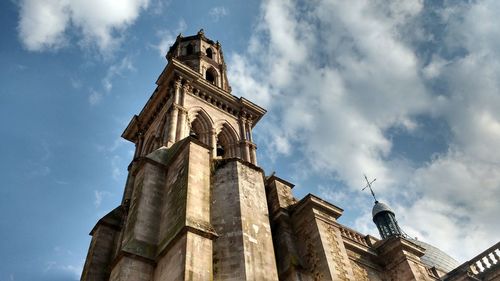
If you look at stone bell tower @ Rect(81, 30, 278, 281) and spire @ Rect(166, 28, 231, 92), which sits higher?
spire @ Rect(166, 28, 231, 92)

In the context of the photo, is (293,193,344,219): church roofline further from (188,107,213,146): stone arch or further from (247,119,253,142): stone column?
(247,119,253,142): stone column

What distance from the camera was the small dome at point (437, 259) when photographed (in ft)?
103

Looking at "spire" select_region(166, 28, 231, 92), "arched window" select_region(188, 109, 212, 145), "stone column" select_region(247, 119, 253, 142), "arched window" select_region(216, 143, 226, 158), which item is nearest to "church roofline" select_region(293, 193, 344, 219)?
"arched window" select_region(188, 109, 212, 145)

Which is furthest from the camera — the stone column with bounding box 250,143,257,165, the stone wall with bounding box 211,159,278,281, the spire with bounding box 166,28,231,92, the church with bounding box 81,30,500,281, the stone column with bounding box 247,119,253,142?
the spire with bounding box 166,28,231,92

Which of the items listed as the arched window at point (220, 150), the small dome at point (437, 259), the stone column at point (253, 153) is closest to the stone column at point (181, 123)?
the arched window at point (220, 150)

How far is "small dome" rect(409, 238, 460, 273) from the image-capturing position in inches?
1233

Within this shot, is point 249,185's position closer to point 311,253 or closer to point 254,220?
point 254,220

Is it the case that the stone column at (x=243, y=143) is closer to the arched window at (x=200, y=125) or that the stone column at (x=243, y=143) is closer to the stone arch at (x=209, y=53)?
the arched window at (x=200, y=125)

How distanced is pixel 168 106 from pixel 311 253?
10588 millimetres

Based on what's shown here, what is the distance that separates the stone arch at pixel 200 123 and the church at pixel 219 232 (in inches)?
2.3

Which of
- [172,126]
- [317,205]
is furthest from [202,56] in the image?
[317,205]

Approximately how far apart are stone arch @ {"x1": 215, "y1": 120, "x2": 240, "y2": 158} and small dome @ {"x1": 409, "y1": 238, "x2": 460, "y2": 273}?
716 inches

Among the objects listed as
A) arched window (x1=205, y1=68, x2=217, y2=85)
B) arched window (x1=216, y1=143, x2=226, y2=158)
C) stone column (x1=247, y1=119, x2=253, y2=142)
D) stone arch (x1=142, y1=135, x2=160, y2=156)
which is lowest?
arched window (x1=216, y1=143, x2=226, y2=158)

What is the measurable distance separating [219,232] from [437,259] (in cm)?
2680
